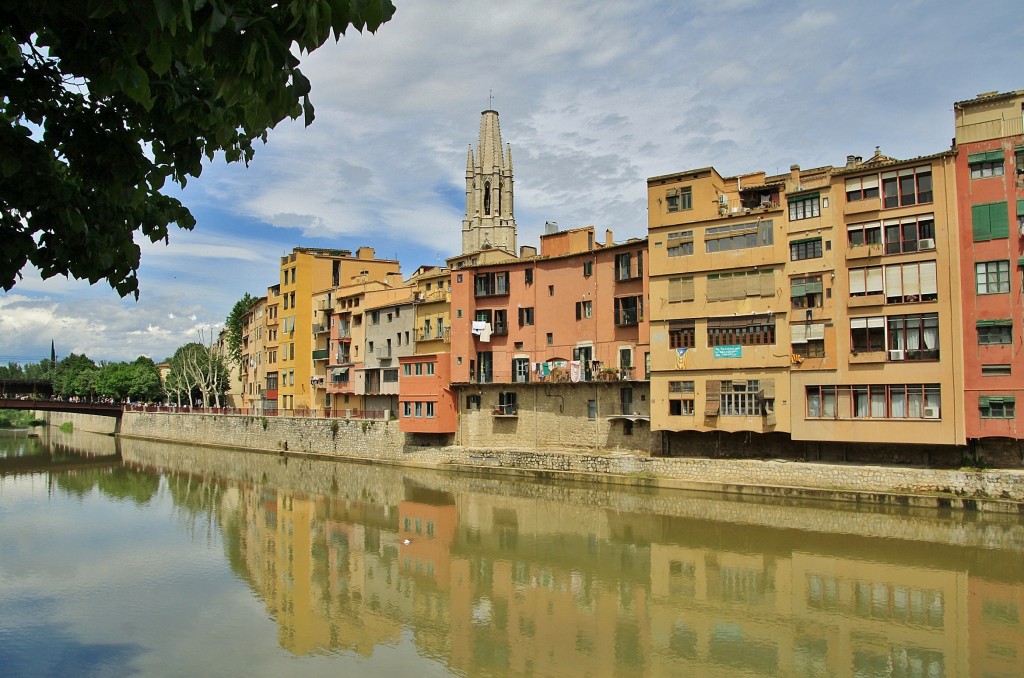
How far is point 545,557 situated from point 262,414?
44528 millimetres

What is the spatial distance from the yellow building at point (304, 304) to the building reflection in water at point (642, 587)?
3197 centimetres

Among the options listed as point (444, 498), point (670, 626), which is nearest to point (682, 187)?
point (444, 498)

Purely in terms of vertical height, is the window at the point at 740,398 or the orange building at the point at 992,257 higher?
the orange building at the point at 992,257

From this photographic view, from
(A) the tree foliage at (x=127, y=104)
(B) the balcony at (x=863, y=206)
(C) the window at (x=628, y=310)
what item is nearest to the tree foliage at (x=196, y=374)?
(C) the window at (x=628, y=310)

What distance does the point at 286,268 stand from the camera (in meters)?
66.9

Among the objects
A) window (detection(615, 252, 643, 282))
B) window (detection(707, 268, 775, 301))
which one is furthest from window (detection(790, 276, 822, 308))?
window (detection(615, 252, 643, 282))

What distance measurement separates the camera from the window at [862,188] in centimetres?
3189

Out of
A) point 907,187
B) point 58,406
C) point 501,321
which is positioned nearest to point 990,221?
point 907,187

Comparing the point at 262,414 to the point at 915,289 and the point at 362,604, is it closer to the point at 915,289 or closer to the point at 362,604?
the point at 362,604

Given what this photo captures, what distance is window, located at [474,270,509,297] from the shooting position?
47.1 metres

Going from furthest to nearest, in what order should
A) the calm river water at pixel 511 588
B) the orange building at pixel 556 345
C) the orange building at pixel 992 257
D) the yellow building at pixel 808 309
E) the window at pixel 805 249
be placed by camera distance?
the orange building at pixel 556 345 → the window at pixel 805 249 → the yellow building at pixel 808 309 → the orange building at pixel 992 257 → the calm river water at pixel 511 588

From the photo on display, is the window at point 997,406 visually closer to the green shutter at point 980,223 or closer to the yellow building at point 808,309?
the yellow building at point 808,309

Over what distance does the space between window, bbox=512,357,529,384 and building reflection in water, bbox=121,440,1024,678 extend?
12.6 m

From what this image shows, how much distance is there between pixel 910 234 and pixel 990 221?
284cm
